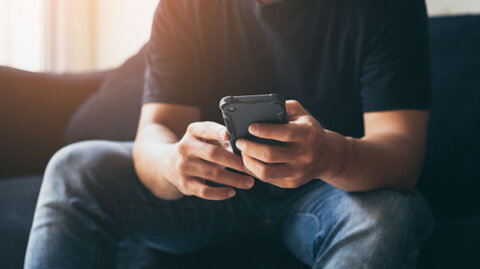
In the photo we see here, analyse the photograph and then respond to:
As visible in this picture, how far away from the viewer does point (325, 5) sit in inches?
29.8

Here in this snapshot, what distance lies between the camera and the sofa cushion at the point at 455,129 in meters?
0.81

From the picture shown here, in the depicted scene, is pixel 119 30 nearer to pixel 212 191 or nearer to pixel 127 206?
pixel 127 206

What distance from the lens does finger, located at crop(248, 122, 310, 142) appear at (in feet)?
1.41

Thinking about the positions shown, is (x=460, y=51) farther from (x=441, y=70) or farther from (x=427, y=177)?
(x=427, y=177)

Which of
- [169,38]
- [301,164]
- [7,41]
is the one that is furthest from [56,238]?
[7,41]

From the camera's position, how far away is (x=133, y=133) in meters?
1.06

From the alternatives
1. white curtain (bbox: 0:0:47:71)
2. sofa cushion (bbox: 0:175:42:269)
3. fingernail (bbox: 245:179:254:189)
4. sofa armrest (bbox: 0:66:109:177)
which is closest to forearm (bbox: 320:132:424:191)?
fingernail (bbox: 245:179:254:189)

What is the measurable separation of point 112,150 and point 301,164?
1.22 feet

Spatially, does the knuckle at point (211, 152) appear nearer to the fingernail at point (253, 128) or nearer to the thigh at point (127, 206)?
the fingernail at point (253, 128)

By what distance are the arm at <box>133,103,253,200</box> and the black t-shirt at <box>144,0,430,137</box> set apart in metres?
0.13

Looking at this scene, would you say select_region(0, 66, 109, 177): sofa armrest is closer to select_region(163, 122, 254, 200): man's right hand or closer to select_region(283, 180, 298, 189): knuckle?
select_region(163, 122, 254, 200): man's right hand

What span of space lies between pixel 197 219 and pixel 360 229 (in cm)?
29

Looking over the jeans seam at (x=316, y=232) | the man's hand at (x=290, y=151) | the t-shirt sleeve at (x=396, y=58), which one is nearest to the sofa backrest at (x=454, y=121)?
the t-shirt sleeve at (x=396, y=58)

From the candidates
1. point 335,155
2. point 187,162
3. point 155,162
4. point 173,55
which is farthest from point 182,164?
point 173,55
